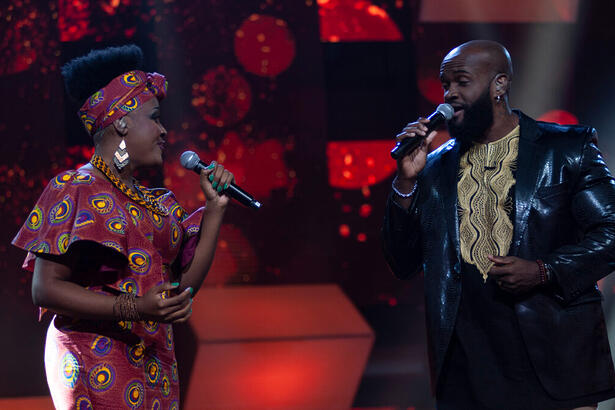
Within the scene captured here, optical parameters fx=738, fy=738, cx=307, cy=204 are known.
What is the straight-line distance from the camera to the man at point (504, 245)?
196 cm

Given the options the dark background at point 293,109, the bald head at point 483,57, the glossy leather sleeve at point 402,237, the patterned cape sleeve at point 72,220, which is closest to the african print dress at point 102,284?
the patterned cape sleeve at point 72,220

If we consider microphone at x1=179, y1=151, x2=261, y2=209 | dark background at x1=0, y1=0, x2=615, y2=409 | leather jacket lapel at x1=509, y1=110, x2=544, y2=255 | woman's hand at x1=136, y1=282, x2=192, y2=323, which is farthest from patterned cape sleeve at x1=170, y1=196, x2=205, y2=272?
dark background at x1=0, y1=0, x2=615, y2=409

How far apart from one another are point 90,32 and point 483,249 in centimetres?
236

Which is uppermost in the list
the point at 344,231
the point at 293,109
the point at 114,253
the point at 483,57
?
the point at 483,57

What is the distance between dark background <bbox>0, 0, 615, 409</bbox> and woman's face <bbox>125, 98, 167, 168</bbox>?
1665mm

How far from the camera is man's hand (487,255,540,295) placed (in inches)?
75.1

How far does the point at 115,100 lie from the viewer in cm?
196

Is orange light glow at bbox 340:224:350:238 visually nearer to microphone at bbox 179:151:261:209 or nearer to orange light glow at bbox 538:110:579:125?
orange light glow at bbox 538:110:579:125

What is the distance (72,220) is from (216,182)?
39 cm

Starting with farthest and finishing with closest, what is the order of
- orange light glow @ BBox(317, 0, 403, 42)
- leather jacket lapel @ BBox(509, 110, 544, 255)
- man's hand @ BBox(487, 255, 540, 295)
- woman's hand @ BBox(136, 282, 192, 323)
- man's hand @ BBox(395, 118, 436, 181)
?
orange light glow @ BBox(317, 0, 403, 42)
man's hand @ BBox(395, 118, 436, 181)
leather jacket lapel @ BBox(509, 110, 544, 255)
man's hand @ BBox(487, 255, 540, 295)
woman's hand @ BBox(136, 282, 192, 323)

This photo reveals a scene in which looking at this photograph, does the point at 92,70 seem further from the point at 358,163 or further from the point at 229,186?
the point at 358,163

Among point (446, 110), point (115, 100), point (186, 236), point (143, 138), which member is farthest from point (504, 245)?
point (115, 100)

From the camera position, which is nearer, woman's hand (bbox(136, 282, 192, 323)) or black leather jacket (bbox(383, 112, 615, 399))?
woman's hand (bbox(136, 282, 192, 323))

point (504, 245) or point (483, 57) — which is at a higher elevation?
point (483, 57)
